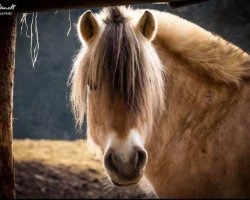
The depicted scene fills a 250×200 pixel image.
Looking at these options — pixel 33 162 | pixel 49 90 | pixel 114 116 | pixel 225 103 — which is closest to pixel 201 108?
pixel 225 103

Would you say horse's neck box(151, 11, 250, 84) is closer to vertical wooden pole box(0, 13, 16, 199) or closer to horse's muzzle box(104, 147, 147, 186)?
horse's muzzle box(104, 147, 147, 186)

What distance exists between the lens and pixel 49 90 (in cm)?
1250

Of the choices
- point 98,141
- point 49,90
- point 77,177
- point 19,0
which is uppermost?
point 19,0

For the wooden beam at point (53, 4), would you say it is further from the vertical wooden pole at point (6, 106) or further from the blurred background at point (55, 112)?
the blurred background at point (55, 112)

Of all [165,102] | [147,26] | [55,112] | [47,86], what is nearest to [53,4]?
[147,26]

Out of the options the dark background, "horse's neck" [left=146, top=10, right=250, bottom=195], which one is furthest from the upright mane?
the dark background

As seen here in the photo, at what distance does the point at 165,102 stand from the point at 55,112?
9207 millimetres

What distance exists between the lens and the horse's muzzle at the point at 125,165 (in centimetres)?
217

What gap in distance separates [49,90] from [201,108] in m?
10.3

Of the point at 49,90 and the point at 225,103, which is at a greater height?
the point at 225,103

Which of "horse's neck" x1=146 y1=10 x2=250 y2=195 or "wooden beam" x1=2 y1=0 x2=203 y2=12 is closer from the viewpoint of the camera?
"horse's neck" x1=146 y1=10 x2=250 y2=195

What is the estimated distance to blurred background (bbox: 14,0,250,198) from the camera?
7.20 m

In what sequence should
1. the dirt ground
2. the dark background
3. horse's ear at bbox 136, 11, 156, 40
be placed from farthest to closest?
the dark background < the dirt ground < horse's ear at bbox 136, 11, 156, 40

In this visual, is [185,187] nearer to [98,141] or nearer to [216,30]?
[98,141]
